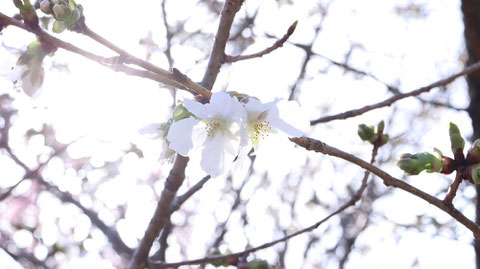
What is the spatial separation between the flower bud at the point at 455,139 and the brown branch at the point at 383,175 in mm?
191

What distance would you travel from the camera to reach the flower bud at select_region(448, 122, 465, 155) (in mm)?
1266

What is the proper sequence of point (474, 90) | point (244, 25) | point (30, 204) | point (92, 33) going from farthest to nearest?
point (30, 204)
point (244, 25)
point (474, 90)
point (92, 33)

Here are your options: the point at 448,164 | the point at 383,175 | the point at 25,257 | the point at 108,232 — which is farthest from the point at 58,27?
the point at 25,257

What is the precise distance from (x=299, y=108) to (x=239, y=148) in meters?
0.22

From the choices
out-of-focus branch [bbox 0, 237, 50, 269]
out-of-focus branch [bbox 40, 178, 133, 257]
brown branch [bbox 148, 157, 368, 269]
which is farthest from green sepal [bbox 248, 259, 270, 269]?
out-of-focus branch [bbox 0, 237, 50, 269]

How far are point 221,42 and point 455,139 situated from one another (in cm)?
85

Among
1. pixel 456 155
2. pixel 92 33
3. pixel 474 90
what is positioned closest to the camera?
pixel 92 33

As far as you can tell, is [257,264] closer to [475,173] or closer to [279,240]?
[279,240]

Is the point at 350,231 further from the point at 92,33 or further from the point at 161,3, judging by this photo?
the point at 92,33

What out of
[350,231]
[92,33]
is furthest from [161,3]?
[350,231]

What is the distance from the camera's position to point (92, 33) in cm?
119

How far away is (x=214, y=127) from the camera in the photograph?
1.26m

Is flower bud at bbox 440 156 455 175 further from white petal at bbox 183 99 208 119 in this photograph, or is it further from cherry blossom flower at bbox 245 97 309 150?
white petal at bbox 183 99 208 119

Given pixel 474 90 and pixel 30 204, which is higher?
pixel 474 90
